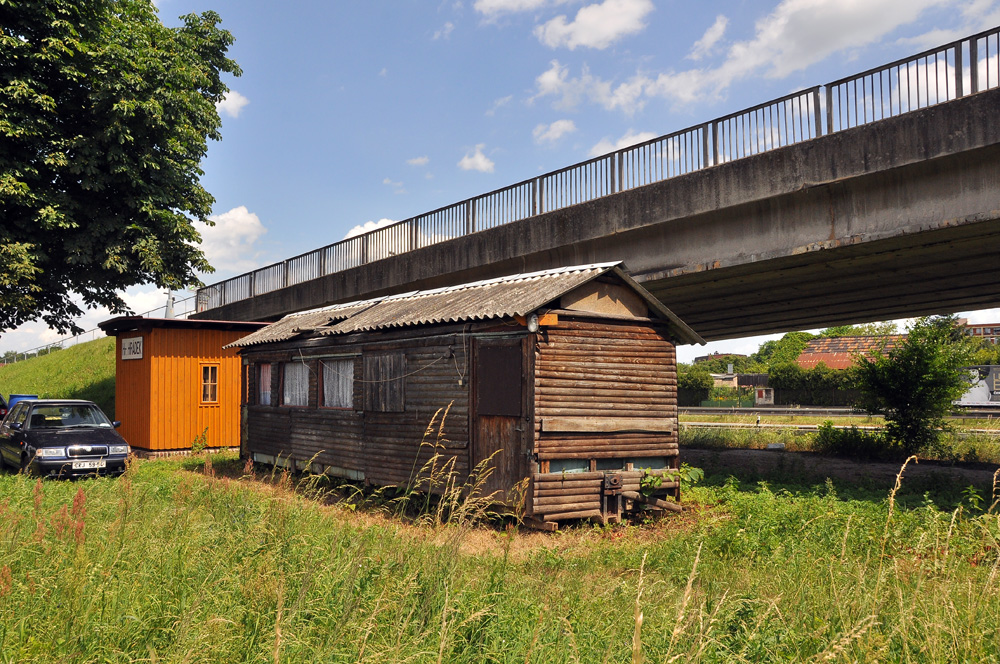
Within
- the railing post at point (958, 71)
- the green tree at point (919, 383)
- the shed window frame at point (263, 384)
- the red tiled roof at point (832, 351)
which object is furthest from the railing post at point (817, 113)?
the red tiled roof at point (832, 351)

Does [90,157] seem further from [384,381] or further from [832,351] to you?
[832,351]

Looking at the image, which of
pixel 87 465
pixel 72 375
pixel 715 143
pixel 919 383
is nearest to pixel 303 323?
pixel 87 465

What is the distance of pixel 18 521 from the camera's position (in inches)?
214

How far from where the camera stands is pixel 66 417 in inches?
530

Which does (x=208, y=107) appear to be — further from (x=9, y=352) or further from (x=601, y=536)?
(x=9, y=352)

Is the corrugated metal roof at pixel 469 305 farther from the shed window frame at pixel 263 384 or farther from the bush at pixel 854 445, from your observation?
the bush at pixel 854 445

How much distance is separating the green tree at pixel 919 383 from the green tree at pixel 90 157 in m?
19.7

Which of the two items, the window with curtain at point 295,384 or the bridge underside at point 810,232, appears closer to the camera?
the bridge underside at point 810,232

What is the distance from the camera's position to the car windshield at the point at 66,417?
Answer: 13141mm

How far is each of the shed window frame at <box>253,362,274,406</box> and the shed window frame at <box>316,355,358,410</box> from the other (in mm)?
2284

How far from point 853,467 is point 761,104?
9477 millimetres

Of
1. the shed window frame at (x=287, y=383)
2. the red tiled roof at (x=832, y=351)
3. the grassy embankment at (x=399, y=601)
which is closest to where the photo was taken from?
the grassy embankment at (x=399, y=601)

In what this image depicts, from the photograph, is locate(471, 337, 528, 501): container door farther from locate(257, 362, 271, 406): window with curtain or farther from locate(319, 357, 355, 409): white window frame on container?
locate(257, 362, 271, 406): window with curtain

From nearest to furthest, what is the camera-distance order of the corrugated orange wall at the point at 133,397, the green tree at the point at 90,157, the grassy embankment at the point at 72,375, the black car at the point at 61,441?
the black car at the point at 61,441
the green tree at the point at 90,157
the corrugated orange wall at the point at 133,397
the grassy embankment at the point at 72,375
